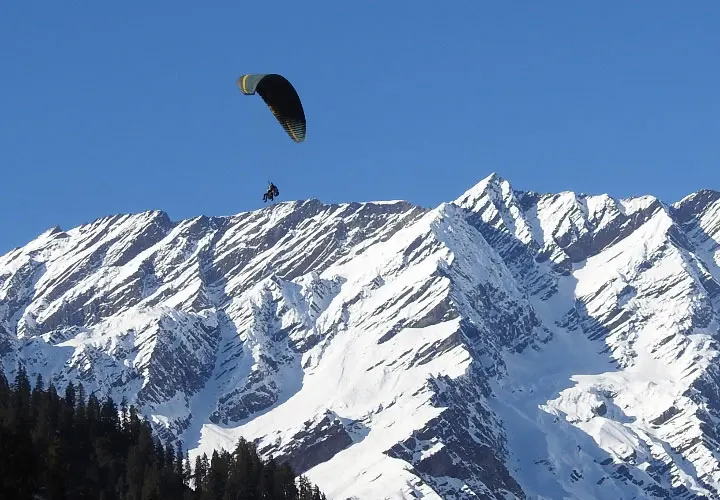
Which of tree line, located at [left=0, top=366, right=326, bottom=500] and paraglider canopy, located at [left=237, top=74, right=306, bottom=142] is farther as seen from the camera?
tree line, located at [left=0, top=366, right=326, bottom=500]

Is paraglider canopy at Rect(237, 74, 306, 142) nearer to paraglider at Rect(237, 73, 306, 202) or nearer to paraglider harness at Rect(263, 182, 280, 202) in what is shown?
paraglider at Rect(237, 73, 306, 202)

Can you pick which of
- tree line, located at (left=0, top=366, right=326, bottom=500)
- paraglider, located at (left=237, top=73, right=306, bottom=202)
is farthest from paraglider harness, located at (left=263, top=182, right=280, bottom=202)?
tree line, located at (left=0, top=366, right=326, bottom=500)

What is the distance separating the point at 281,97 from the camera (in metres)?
101

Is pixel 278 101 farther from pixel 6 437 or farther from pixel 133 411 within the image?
pixel 133 411

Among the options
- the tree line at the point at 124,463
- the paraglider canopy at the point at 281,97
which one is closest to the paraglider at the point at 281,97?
the paraglider canopy at the point at 281,97

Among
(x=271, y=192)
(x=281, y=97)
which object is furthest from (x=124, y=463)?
(x=281, y=97)

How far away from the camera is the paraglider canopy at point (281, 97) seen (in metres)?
100

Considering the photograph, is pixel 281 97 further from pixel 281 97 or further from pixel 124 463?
pixel 124 463

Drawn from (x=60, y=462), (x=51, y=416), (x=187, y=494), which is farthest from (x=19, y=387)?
(x=60, y=462)

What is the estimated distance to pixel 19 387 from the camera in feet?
655

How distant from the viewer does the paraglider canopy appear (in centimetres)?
10000

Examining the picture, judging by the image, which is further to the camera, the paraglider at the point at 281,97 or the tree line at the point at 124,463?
the tree line at the point at 124,463

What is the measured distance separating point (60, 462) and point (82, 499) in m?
16.8

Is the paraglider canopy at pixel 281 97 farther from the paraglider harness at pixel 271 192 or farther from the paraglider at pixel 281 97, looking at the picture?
the paraglider harness at pixel 271 192
